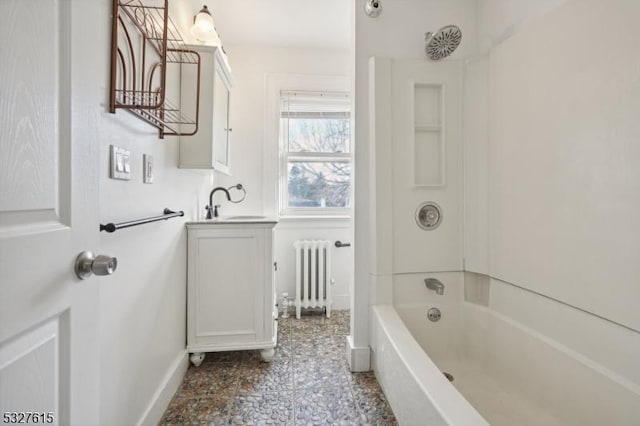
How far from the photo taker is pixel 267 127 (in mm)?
2816

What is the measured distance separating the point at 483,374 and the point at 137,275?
184 centimetres

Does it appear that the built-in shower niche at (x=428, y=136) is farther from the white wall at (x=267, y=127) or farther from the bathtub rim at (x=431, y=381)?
the white wall at (x=267, y=127)

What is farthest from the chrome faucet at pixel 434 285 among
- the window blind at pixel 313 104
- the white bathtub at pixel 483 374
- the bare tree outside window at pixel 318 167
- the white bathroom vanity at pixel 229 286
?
the window blind at pixel 313 104

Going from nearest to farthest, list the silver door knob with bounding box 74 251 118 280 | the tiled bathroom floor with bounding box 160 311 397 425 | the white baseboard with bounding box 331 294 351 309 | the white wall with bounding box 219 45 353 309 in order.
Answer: the silver door knob with bounding box 74 251 118 280, the tiled bathroom floor with bounding box 160 311 397 425, the white wall with bounding box 219 45 353 309, the white baseboard with bounding box 331 294 351 309

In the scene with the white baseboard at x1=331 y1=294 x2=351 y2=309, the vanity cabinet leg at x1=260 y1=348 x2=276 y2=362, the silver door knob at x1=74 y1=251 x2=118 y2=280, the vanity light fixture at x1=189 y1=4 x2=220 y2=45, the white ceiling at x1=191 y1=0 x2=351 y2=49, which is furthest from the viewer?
the white baseboard at x1=331 y1=294 x2=351 y2=309

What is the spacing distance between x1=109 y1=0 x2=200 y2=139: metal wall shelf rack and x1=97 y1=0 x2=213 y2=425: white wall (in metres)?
0.04

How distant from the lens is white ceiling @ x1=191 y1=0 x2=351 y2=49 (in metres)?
2.23

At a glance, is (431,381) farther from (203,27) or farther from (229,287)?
(203,27)

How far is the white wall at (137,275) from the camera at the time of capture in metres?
1.03

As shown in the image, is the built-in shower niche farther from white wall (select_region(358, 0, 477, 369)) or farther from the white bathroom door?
the white bathroom door

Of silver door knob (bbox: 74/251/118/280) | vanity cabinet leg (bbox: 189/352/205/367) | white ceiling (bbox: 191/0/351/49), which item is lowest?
vanity cabinet leg (bbox: 189/352/205/367)

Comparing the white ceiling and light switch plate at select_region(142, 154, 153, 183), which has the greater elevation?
the white ceiling

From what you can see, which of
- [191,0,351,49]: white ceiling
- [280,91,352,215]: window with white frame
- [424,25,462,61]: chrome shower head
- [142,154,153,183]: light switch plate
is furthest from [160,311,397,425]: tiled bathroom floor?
[191,0,351,49]: white ceiling

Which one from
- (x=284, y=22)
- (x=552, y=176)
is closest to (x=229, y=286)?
(x=552, y=176)
